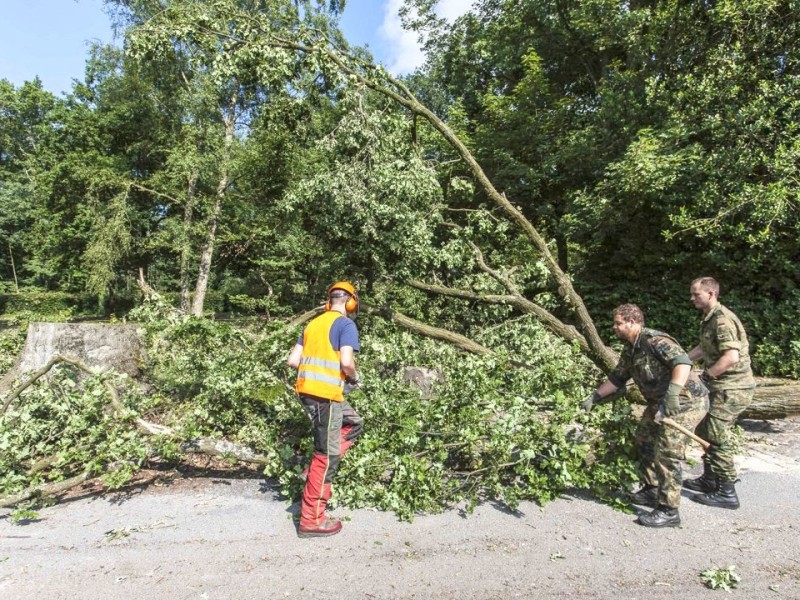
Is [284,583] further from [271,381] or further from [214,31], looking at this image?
[214,31]

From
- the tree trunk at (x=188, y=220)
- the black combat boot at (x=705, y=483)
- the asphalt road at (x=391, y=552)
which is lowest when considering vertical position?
the asphalt road at (x=391, y=552)

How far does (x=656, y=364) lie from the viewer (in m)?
3.11

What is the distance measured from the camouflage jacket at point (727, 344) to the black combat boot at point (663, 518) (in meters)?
1.01

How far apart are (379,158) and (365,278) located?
2.36 m

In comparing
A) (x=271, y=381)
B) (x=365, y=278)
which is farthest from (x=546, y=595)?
(x=365, y=278)

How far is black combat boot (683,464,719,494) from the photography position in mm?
3373

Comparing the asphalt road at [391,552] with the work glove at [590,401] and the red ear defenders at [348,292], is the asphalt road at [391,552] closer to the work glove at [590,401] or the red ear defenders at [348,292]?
the work glove at [590,401]

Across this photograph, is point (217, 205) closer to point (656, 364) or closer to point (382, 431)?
point (382, 431)

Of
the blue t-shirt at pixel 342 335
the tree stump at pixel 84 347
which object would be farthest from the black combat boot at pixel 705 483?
the tree stump at pixel 84 347

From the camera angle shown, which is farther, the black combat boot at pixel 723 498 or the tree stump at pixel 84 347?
the tree stump at pixel 84 347

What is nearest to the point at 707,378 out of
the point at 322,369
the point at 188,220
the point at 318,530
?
the point at 322,369

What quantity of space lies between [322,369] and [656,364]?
2.20 m

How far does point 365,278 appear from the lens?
816cm

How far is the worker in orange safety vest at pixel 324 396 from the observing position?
2.91 meters
